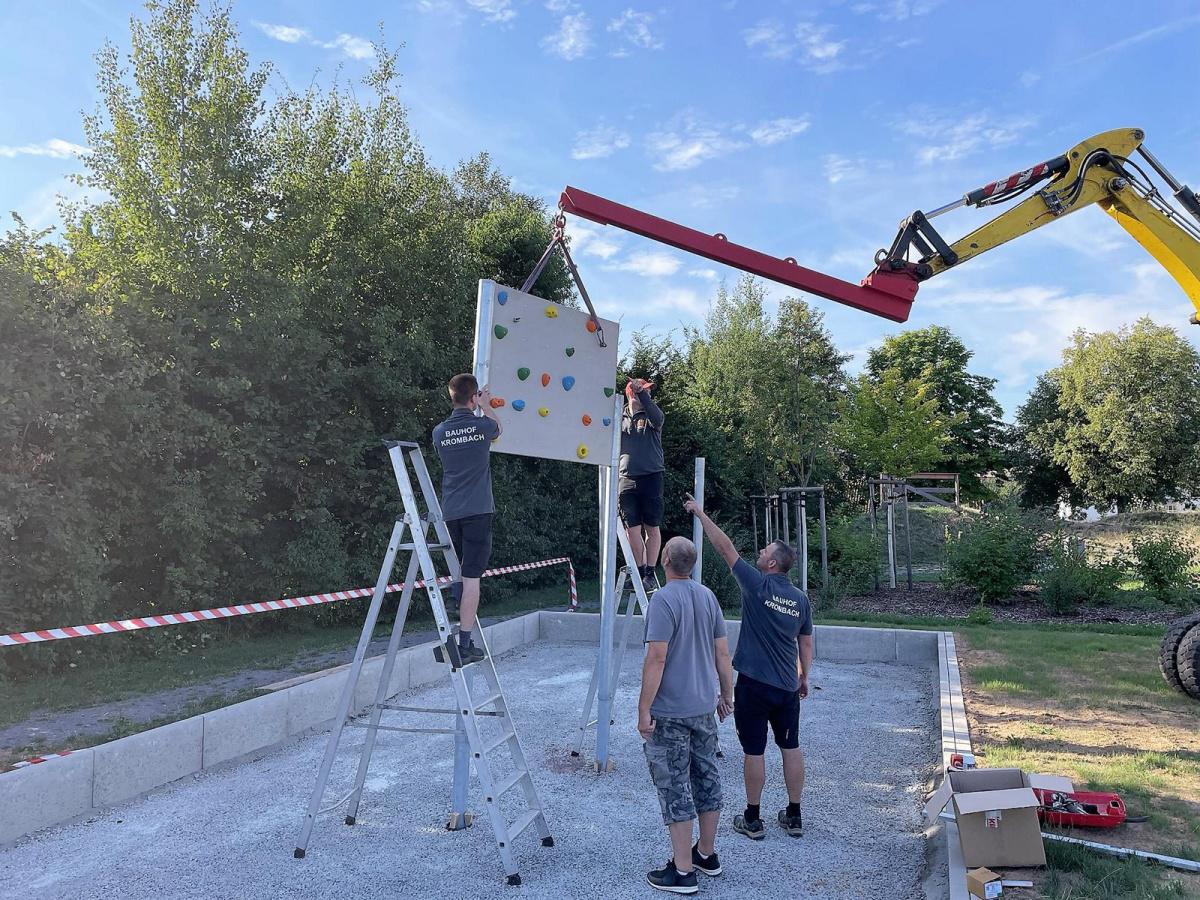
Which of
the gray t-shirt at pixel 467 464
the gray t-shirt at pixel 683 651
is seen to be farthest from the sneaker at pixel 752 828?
the gray t-shirt at pixel 467 464

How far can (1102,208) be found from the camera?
7266 mm

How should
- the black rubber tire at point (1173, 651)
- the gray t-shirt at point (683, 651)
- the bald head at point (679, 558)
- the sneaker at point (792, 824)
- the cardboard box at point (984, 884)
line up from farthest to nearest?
the black rubber tire at point (1173, 651) < the sneaker at point (792, 824) < the bald head at point (679, 558) < the gray t-shirt at point (683, 651) < the cardboard box at point (984, 884)

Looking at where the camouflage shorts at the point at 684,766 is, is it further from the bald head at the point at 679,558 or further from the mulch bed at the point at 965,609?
the mulch bed at the point at 965,609

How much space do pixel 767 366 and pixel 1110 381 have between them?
28.4 meters

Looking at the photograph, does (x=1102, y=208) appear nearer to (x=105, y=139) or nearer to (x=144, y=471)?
(x=144, y=471)

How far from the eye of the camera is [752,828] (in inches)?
179

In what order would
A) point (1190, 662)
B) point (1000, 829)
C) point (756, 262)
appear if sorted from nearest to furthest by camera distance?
point (1000, 829), point (756, 262), point (1190, 662)

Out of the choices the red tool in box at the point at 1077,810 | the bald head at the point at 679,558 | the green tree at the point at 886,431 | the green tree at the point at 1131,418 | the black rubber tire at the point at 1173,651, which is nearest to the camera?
the bald head at the point at 679,558

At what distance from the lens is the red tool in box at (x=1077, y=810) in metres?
4.25

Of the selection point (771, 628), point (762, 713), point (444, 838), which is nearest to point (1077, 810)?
point (762, 713)

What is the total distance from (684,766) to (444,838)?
5.13 feet

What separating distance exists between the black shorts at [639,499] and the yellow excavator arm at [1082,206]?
2.49 meters

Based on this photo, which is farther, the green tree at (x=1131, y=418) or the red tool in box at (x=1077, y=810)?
the green tree at (x=1131, y=418)

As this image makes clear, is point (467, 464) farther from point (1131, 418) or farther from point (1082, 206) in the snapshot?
point (1131, 418)
